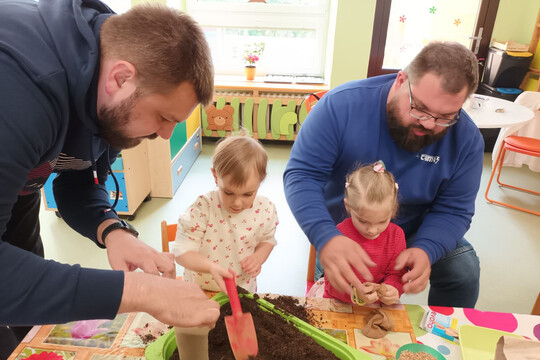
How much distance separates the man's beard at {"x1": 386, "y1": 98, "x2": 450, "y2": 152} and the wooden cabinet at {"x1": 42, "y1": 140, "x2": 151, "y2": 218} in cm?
186

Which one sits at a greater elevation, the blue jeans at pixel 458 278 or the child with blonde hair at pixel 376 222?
the child with blonde hair at pixel 376 222

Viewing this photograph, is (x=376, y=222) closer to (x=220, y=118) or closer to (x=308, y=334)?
(x=308, y=334)

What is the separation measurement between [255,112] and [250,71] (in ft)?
1.55

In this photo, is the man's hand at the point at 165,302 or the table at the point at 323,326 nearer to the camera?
the man's hand at the point at 165,302

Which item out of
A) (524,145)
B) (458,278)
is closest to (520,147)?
(524,145)

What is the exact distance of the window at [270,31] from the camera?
14.5ft

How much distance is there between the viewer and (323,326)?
1068 millimetres

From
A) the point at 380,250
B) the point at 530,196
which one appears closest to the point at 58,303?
the point at 380,250

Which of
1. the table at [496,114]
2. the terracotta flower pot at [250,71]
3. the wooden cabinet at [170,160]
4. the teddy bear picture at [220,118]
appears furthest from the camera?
the terracotta flower pot at [250,71]

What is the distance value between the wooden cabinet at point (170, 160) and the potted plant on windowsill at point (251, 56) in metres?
1.05

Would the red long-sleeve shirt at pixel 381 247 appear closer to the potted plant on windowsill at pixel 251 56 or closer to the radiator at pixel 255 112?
the radiator at pixel 255 112

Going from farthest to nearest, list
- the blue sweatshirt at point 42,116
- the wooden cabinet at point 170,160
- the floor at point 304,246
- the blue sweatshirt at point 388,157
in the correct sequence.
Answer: the wooden cabinet at point 170,160
the floor at point 304,246
the blue sweatshirt at point 388,157
the blue sweatshirt at point 42,116

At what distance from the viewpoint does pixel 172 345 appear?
91cm

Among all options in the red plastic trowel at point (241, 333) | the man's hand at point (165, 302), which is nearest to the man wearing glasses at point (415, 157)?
the red plastic trowel at point (241, 333)
